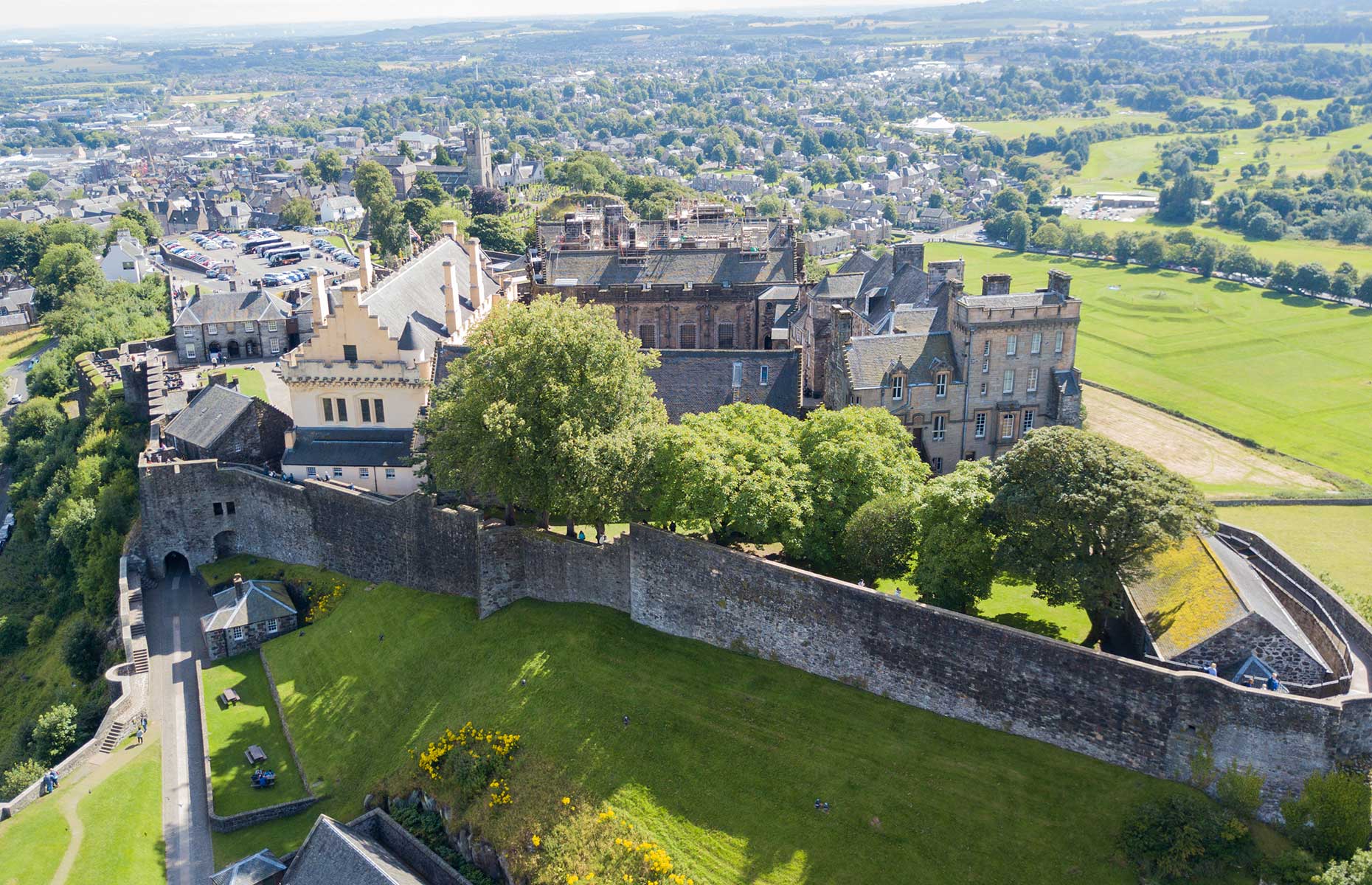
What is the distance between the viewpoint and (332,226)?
652 feet

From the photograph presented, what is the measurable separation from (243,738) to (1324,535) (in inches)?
2876

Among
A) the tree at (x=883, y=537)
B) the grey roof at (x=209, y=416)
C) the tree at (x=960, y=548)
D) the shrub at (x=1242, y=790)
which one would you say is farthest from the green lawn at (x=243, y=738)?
the shrub at (x=1242, y=790)

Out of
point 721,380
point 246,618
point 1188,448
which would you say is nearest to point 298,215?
point 246,618

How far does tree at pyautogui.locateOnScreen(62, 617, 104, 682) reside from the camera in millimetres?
66125

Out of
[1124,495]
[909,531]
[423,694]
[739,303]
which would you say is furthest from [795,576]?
[739,303]

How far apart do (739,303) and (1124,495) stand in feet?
151

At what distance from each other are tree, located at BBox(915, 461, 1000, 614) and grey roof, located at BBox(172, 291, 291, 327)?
67.2 metres

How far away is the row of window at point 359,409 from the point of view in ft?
215

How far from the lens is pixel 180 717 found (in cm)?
5606

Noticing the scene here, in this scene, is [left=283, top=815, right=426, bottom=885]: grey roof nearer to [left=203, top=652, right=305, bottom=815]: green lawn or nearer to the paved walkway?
the paved walkway

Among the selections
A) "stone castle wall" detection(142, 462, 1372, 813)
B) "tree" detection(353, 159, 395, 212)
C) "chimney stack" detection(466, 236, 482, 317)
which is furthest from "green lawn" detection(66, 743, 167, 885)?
"tree" detection(353, 159, 395, 212)

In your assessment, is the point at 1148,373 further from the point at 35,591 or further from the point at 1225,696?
the point at 35,591

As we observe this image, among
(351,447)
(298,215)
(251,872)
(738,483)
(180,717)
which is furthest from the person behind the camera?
(298,215)

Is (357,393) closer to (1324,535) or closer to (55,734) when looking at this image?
(55,734)
